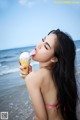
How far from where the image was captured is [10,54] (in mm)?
1640

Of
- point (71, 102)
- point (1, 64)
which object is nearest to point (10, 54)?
point (1, 64)

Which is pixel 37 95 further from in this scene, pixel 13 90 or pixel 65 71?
pixel 13 90

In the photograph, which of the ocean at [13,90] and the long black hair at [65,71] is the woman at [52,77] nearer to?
the long black hair at [65,71]

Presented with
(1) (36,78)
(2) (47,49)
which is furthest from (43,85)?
(2) (47,49)

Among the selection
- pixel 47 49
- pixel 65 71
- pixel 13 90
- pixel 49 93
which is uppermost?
pixel 47 49

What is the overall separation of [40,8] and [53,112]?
0.85 m

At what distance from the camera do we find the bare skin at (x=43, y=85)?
1.10m

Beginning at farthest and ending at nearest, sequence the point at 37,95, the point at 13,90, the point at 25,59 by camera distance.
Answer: the point at 13,90 → the point at 25,59 → the point at 37,95

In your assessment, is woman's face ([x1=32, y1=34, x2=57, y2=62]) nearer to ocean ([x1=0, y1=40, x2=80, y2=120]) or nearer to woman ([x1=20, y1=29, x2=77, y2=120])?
woman ([x1=20, y1=29, x2=77, y2=120])

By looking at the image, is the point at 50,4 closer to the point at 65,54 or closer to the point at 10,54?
the point at 10,54

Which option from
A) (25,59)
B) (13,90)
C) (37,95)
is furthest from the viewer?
(13,90)

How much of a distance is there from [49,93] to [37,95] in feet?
0.28

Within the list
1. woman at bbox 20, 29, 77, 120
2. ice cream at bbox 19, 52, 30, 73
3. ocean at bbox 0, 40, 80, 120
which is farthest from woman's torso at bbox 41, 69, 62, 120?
ocean at bbox 0, 40, 80, 120

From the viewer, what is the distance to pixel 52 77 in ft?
3.81
